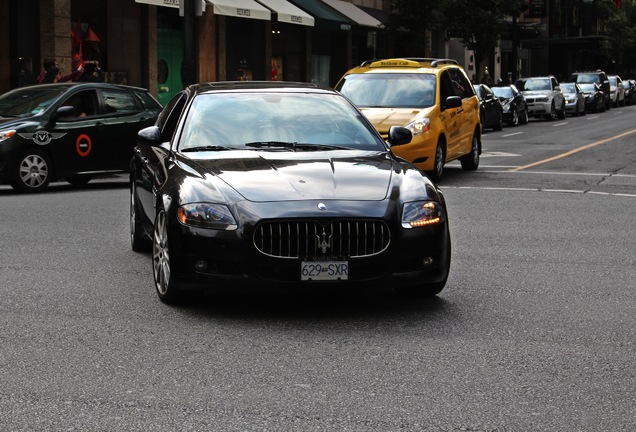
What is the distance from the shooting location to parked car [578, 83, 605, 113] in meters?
56.3

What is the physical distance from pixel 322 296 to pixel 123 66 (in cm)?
2344

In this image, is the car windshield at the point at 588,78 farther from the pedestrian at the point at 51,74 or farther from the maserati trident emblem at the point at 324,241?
the maserati trident emblem at the point at 324,241

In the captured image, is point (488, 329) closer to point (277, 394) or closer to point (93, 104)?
point (277, 394)

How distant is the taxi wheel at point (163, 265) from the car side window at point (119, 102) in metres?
9.87

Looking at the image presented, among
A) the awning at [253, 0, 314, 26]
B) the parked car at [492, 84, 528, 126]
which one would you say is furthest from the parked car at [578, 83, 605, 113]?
the awning at [253, 0, 314, 26]

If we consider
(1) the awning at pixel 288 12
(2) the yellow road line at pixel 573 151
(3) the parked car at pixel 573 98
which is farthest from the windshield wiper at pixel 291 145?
(3) the parked car at pixel 573 98

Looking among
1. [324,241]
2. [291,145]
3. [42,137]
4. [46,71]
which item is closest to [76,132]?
[42,137]

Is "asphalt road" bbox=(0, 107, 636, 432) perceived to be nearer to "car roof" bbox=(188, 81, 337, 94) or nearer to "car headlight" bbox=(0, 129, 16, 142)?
Answer: "car roof" bbox=(188, 81, 337, 94)

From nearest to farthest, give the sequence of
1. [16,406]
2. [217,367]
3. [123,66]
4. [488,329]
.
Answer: [16,406]
[217,367]
[488,329]
[123,66]

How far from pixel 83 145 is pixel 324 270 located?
34.7 feet

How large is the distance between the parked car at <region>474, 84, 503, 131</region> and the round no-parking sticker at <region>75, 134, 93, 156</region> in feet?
64.5

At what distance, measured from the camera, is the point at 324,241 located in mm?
7465

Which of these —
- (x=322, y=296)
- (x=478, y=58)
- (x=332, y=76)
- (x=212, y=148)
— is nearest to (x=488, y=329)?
(x=322, y=296)

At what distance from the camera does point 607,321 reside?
7.58 meters
